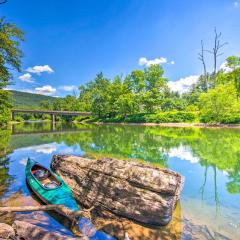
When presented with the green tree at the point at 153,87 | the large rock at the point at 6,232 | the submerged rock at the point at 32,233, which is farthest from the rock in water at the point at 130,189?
the green tree at the point at 153,87

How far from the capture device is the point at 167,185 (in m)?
5.93

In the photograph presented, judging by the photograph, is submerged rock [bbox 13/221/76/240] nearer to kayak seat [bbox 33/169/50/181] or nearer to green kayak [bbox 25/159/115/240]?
green kayak [bbox 25/159/115/240]

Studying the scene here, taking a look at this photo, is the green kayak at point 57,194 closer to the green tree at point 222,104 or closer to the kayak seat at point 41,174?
the kayak seat at point 41,174

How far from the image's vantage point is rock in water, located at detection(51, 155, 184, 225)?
232 inches

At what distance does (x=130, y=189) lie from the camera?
641cm

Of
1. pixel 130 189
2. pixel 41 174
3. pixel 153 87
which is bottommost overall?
pixel 41 174

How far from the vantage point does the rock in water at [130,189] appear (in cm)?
590

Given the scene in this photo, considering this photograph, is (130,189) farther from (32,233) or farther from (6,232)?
(6,232)

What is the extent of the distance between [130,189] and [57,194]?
2417mm

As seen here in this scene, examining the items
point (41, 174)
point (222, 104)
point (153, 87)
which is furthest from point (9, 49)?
point (153, 87)

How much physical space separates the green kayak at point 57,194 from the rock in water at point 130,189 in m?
0.76

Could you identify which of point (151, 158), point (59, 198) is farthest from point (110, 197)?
point (151, 158)

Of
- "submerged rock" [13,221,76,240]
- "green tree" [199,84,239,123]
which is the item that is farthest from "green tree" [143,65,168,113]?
"submerged rock" [13,221,76,240]

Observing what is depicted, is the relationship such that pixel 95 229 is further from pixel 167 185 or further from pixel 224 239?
pixel 224 239
